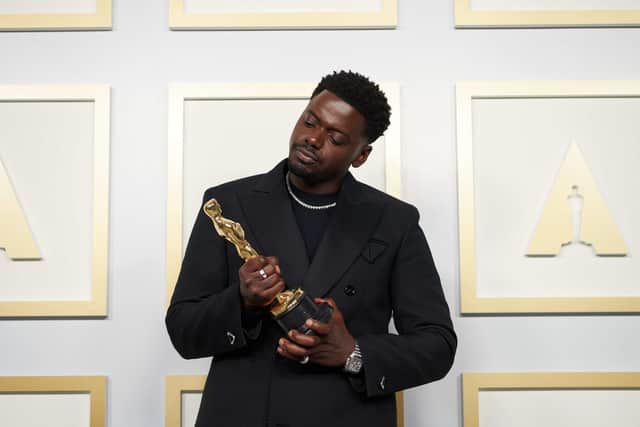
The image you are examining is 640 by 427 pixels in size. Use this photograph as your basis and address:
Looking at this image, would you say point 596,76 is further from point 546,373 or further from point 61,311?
point 61,311

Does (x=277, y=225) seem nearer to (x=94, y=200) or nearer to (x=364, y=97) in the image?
(x=364, y=97)

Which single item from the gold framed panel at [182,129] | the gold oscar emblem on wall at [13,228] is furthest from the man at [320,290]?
the gold oscar emblem on wall at [13,228]

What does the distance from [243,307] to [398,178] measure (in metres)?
0.90

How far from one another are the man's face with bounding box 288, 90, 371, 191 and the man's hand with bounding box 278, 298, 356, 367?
0.27 meters

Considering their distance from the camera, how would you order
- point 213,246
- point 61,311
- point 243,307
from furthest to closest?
point 61,311 → point 213,246 → point 243,307

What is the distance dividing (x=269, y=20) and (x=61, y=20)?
1.96 feet

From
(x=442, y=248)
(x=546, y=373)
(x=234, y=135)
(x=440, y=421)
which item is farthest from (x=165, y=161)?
(x=546, y=373)

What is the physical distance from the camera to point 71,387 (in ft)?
7.06

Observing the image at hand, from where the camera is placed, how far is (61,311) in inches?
85.1

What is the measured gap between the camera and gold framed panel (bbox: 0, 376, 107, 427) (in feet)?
7.05

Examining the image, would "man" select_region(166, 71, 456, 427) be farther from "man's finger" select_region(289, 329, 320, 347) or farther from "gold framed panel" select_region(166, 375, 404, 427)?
"gold framed panel" select_region(166, 375, 404, 427)

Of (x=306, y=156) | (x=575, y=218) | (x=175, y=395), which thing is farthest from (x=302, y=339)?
(x=575, y=218)

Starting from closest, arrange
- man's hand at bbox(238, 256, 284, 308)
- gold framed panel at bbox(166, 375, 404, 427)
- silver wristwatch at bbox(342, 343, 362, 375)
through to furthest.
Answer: man's hand at bbox(238, 256, 284, 308) → silver wristwatch at bbox(342, 343, 362, 375) → gold framed panel at bbox(166, 375, 404, 427)

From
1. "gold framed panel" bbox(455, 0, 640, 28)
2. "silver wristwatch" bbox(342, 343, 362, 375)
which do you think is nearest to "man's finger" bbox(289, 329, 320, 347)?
"silver wristwatch" bbox(342, 343, 362, 375)
